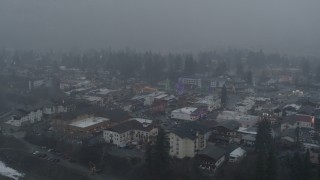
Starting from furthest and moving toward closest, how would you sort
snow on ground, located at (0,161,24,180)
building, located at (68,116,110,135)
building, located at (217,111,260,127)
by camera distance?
building, located at (217,111,260,127) → building, located at (68,116,110,135) → snow on ground, located at (0,161,24,180)

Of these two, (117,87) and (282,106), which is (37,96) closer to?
(117,87)

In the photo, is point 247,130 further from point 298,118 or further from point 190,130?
point 190,130

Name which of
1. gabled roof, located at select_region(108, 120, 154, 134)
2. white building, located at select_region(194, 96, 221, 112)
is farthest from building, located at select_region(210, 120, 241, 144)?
white building, located at select_region(194, 96, 221, 112)

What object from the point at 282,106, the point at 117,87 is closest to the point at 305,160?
the point at 282,106

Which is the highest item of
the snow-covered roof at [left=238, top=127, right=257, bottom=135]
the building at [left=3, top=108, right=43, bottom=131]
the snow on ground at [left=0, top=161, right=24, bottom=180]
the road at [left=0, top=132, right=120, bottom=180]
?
the snow-covered roof at [left=238, top=127, right=257, bottom=135]

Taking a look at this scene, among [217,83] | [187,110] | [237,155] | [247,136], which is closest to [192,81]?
[217,83]

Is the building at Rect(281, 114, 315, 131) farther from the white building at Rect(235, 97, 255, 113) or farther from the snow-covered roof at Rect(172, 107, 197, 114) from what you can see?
the snow-covered roof at Rect(172, 107, 197, 114)
